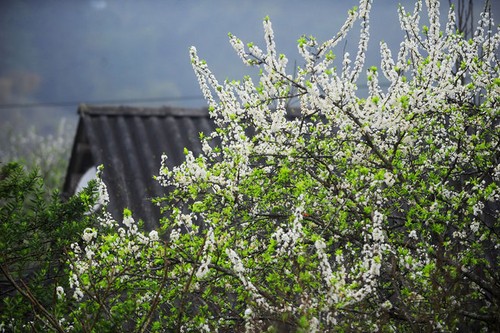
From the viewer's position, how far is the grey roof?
6207 millimetres

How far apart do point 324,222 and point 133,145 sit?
14.5ft

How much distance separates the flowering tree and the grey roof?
2.48 m

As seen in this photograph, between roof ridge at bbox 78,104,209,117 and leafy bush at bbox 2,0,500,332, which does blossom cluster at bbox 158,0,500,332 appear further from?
roof ridge at bbox 78,104,209,117

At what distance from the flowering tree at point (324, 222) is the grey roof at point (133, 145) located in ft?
8.15

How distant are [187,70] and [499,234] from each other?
42.4 meters

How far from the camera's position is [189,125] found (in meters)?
7.64

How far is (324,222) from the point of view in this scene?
3.23 meters

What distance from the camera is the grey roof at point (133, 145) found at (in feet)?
20.4

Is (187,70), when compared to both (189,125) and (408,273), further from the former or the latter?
(408,273)

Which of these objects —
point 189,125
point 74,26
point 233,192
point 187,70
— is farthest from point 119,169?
point 74,26

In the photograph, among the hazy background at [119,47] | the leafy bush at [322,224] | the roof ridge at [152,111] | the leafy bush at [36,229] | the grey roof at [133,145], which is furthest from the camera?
the hazy background at [119,47]

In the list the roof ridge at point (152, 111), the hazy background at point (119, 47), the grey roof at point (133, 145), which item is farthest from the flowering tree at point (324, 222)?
the hazy background at point (119, 47)

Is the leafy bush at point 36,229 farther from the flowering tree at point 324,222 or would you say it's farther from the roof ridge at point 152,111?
the roof ridge at point 152,111

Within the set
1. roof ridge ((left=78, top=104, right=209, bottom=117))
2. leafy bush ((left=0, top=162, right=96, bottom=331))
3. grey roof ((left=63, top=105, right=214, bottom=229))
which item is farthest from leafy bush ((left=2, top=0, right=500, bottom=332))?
roof ridge ((left=78, top=104, right=209, bottom=117))
